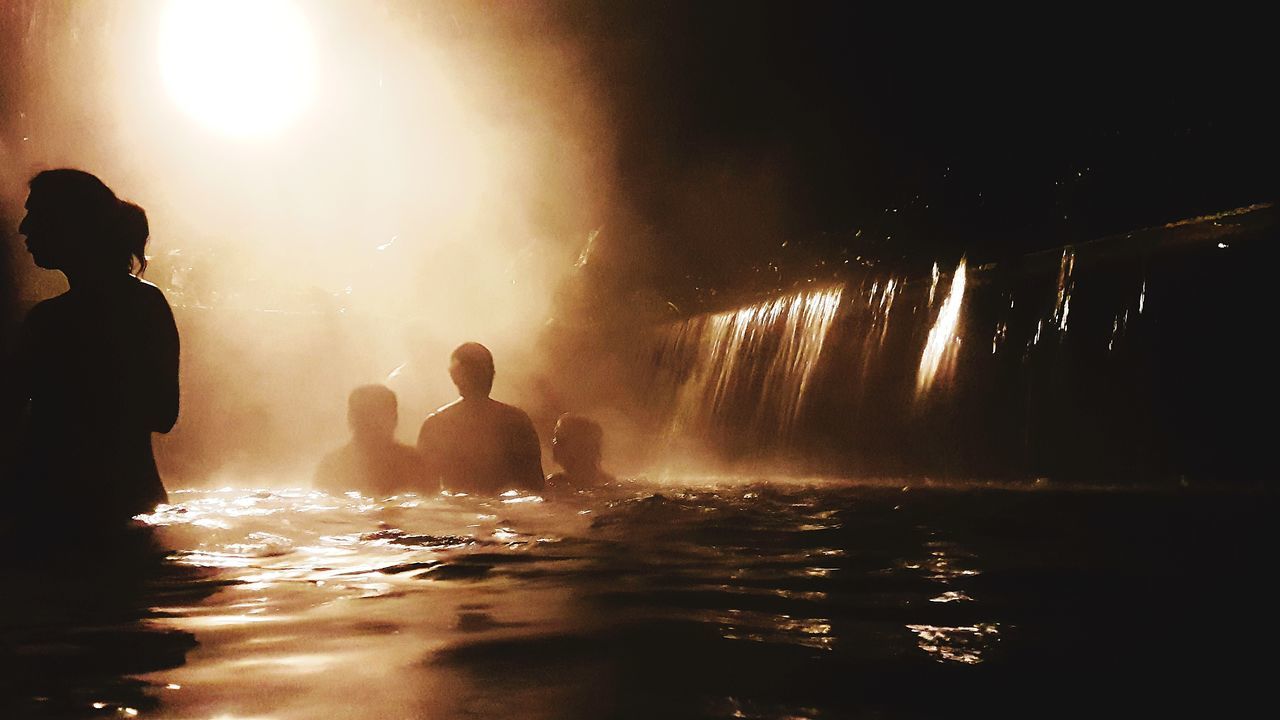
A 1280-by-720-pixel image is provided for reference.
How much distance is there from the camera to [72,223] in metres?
3.92

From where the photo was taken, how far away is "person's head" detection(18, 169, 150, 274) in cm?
390

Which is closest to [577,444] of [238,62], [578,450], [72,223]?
[578,450]

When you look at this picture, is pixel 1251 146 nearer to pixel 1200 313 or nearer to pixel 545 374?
pixel 1200 313

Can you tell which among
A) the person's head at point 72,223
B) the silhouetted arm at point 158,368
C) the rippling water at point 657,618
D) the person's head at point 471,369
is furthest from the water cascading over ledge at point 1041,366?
the person's head at point 72,223

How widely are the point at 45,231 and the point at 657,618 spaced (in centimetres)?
317

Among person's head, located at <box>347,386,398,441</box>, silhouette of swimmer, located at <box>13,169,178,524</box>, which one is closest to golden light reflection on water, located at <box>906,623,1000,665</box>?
silhouette of swimmer, located at <box>13,169,178,524</box>

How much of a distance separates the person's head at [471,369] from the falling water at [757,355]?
2.49 meters

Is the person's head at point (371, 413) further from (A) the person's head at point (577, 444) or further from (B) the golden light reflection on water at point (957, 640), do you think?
(B) the golden light reflection on water at point (957, 640)

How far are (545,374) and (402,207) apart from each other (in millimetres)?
4809

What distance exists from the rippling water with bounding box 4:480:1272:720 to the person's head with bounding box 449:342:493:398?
8.04ft

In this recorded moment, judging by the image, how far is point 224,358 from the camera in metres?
12.1

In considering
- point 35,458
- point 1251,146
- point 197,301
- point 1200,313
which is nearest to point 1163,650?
point 1200,313

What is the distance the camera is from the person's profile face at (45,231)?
3.90 metres

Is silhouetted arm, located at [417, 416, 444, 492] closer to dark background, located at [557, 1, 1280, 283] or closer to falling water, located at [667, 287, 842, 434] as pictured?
falling water, located at [667, 287, 842, 434]
